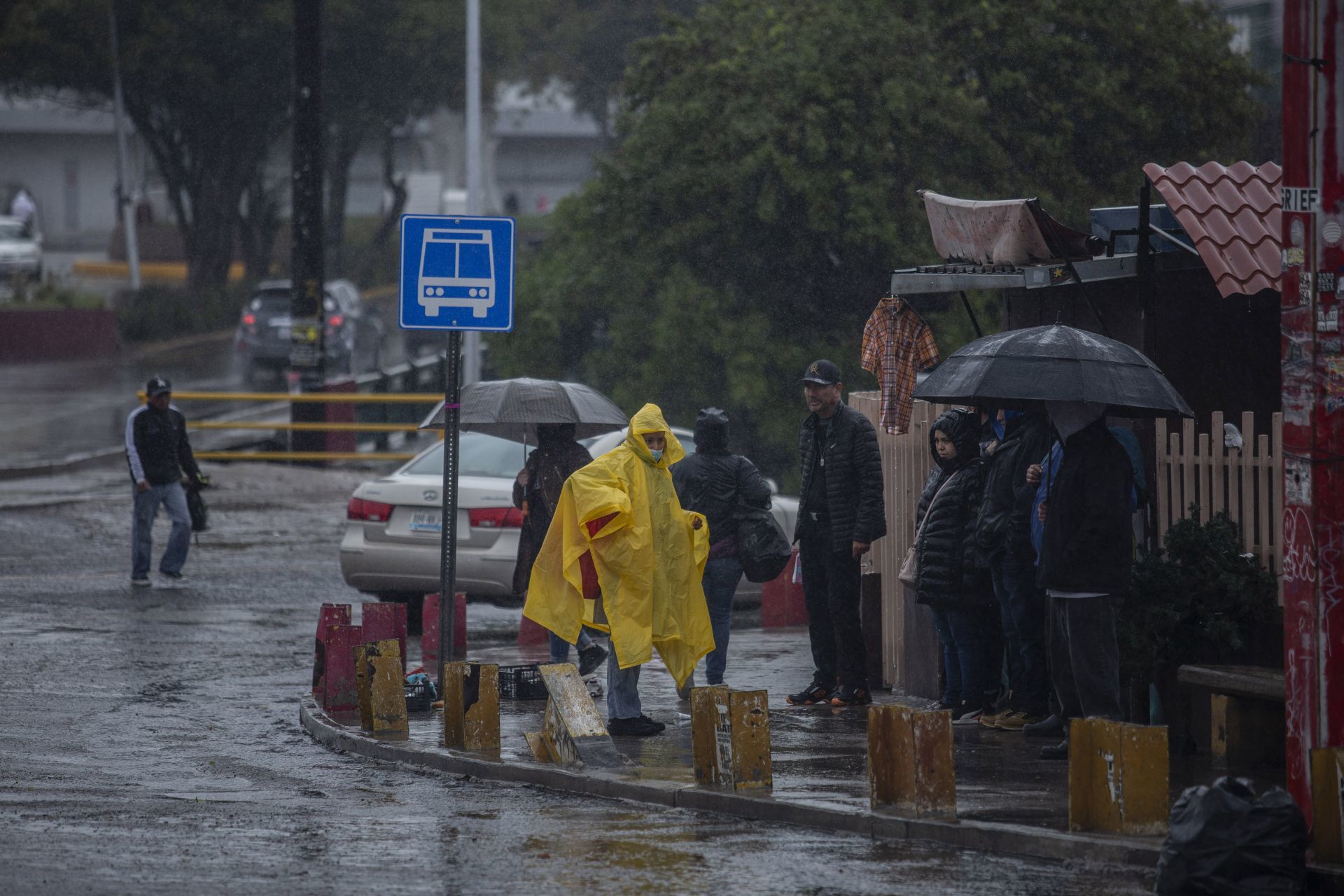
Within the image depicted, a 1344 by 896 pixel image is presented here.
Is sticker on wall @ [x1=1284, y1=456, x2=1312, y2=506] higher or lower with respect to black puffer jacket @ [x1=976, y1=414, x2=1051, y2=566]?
higher

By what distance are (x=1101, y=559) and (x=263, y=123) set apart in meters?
36.3

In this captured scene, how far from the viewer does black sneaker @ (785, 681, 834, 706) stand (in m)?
11.1

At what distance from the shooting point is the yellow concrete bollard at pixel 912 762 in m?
7.57

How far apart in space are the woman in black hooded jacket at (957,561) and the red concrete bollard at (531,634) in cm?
418

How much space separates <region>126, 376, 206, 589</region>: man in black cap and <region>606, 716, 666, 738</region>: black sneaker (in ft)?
25.5

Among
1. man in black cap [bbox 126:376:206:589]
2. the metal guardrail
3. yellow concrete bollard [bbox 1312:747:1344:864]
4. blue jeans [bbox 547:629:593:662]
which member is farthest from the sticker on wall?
the metal guardrail

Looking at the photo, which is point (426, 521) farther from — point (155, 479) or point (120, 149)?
point (120, 149)

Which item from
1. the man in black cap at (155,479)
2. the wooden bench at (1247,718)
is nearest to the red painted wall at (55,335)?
the man in black cap at (155,479)

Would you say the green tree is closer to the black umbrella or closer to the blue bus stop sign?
the blue bus stop sign

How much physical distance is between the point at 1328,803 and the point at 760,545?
496 cm

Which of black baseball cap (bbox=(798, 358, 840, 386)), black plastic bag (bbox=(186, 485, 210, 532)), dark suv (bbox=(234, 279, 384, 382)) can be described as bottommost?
black plastic bag (bbox=(186, 485, 210, 532))

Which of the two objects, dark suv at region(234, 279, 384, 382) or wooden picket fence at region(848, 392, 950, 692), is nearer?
wooden picket fence at region(848, 392, 950, 692)

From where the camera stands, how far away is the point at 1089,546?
873cm

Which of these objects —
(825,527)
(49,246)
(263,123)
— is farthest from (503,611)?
(49,246)
